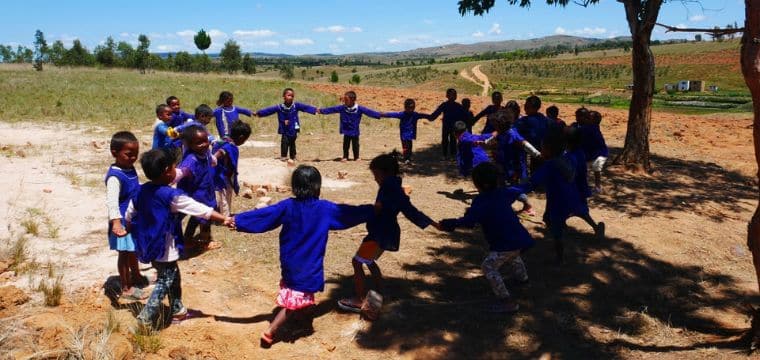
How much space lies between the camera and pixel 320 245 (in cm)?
382

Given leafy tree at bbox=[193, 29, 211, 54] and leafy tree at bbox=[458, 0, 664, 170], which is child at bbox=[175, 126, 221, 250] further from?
leafy tree at bbox=[193, 29, 211, 54]

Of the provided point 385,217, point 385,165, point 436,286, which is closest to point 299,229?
point 385,217

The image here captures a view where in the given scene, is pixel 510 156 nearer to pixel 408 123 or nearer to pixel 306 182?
pixel 408 123

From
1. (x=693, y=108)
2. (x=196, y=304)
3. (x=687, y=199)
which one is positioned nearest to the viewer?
(x=196, y=304)

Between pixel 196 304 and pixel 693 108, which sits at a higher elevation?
pixel 693 108

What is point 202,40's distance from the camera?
80.2 metres

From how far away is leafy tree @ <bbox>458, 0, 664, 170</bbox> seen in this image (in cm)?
916

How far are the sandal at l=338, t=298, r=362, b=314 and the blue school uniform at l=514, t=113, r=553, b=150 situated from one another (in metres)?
→ 4.31

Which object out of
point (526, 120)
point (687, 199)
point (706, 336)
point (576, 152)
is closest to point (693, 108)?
point (687, 199)

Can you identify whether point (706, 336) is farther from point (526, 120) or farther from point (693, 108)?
point (693, 108)

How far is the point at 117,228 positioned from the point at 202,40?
83435 mm

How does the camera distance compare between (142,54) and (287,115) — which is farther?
(142,54)

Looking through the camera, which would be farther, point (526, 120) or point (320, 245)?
point (526, 120)

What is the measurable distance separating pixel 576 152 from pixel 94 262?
5390 mm
